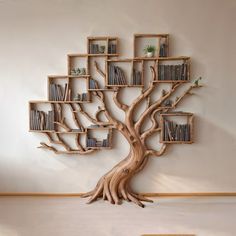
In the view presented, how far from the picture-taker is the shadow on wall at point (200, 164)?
381 centimetres

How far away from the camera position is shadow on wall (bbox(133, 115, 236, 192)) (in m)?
3.81

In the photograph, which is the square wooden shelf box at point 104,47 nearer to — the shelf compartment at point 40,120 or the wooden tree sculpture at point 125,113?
the wooden tree sculpture at point 125,113

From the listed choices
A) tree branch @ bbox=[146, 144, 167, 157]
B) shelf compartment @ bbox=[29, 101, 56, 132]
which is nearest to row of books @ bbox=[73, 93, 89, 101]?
shelf compartment @ bbox=[29, 101, 56, 132]

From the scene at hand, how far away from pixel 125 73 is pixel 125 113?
52cm

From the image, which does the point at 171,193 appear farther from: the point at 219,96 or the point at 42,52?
the point at 42,52

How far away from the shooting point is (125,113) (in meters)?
3.78

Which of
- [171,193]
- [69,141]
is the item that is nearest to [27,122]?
[69,141]

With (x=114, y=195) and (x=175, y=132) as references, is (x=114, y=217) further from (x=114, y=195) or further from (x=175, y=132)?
(x=175, y=132)

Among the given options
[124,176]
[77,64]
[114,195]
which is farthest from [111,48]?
[114,195]

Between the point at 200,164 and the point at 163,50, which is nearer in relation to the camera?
the point at 163,50

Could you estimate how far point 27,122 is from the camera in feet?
12.7

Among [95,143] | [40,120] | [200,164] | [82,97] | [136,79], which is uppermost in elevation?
[136,79]
